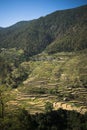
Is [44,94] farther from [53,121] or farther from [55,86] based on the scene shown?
[53,121]

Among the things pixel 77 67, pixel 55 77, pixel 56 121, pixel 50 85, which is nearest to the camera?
pixel 56 121

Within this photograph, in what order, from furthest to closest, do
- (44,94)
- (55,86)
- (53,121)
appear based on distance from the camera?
1. (55,86)
2. (44,94)
3. (53,121)

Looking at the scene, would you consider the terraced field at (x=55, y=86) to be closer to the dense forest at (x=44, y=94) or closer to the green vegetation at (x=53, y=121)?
the dense forest at (x=44, y=94)

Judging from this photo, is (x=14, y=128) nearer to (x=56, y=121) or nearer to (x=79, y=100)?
(x=56, y=121)

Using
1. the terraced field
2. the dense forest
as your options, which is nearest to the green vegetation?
the dense forest

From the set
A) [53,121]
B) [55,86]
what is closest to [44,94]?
[55,86]

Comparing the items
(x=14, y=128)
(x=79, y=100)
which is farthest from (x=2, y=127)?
(x=79, y=100)

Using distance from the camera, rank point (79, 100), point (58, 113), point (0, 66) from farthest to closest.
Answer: point (0, 66)
point (79, 100)
point (58, 113)

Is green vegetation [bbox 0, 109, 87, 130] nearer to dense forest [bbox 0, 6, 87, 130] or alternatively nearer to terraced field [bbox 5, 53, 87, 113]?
dense forest [bbox 0, 6, 87, 130]

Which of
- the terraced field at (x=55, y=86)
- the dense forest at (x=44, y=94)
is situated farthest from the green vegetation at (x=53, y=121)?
the terraced field at (x=55, y=86)

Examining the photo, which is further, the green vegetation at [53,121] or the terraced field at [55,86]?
the terraced field at [55,86]

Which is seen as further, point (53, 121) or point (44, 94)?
point (44, 94)
